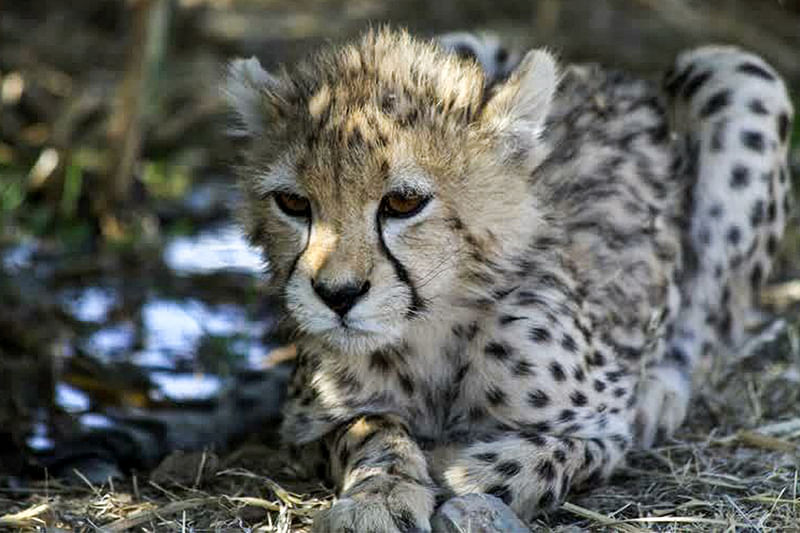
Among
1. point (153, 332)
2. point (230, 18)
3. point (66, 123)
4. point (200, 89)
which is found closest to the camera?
point (153, 332)

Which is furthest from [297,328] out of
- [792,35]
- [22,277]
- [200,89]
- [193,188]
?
[792,35]

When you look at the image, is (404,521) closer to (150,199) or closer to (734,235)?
(734,235)

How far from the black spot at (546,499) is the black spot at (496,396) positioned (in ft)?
0.90

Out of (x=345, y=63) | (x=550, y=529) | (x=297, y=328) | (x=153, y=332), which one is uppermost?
(x=345, y=63)

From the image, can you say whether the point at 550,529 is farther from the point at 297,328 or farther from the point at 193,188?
the point at 193,188

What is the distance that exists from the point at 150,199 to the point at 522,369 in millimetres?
3430

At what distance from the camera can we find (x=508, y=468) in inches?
143

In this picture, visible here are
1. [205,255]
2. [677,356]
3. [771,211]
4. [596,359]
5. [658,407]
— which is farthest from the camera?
[205,255]

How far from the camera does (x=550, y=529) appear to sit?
3586 millimetres

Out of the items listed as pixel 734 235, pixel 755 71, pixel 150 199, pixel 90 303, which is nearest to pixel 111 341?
pixel 90 303

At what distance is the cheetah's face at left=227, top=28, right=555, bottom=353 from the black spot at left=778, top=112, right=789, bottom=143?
1512mm

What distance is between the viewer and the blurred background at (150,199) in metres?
4.91

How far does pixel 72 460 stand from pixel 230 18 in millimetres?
5025

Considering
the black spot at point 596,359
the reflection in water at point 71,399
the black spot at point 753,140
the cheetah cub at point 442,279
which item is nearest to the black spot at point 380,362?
the cheetah cub at point 442,279
